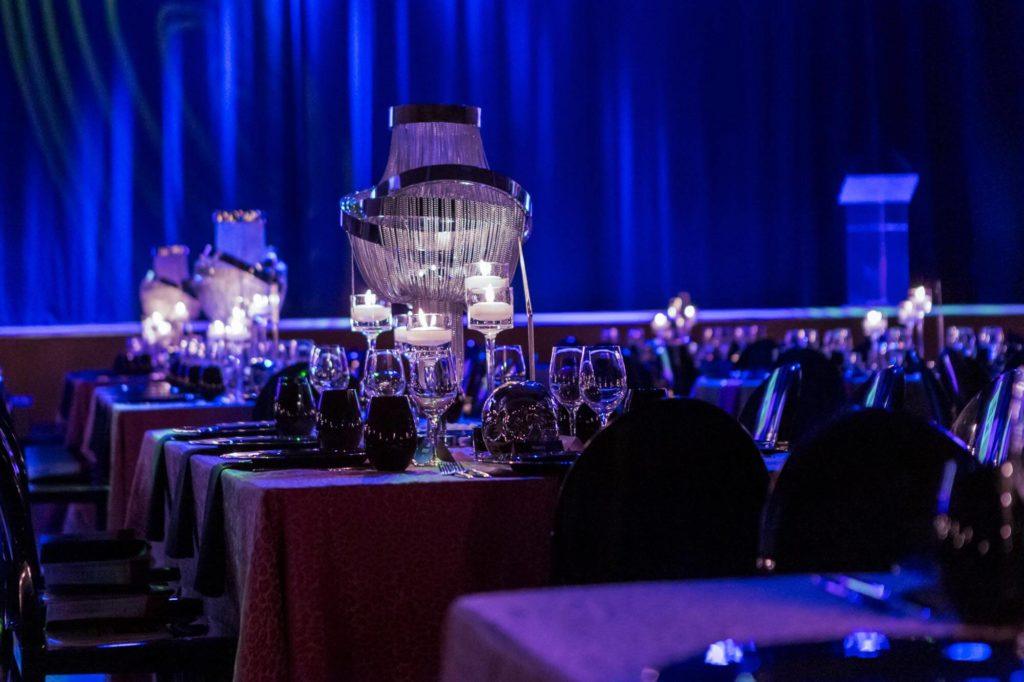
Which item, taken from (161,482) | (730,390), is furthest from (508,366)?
(730,390)

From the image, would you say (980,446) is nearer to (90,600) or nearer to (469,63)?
(90,600)

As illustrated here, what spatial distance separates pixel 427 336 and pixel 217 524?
0.59 metres

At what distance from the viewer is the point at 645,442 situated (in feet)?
6.34

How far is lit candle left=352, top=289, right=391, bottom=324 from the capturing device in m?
3.24

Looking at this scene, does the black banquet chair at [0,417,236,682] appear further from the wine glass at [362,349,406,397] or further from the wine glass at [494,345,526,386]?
the wine glass at [494,345,526,386]

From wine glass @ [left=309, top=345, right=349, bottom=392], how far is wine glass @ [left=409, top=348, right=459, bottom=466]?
1.23 feet

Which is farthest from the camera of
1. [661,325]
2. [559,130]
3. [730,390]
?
[559,130]

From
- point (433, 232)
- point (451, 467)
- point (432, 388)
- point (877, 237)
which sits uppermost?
point (877, 237)

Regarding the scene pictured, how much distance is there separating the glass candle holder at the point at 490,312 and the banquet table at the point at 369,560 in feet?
2.04

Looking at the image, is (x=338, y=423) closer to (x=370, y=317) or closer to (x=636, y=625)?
(x=370, y=317)

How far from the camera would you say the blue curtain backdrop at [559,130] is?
11.7m

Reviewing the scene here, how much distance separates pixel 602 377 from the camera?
2525 mm

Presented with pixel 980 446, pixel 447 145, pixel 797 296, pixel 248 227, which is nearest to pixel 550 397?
pixel 980 446

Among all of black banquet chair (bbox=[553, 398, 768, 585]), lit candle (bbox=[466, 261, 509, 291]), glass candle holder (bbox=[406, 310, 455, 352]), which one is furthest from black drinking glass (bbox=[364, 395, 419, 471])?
lit candle (bbox=[466, 261, 509, 291])
